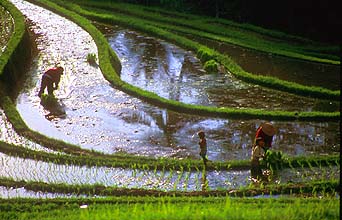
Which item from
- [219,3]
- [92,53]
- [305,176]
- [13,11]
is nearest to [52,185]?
[305,176]

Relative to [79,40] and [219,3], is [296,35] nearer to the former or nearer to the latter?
[219,3]

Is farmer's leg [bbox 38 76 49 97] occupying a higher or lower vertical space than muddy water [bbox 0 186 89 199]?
higher

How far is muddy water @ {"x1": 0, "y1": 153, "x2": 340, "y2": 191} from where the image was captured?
375 inches

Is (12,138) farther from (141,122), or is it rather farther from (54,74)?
(54,74)

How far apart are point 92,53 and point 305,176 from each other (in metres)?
8.64

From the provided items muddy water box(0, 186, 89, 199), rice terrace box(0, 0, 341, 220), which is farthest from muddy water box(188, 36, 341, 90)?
muddy water box(0, 186, 89, 199)

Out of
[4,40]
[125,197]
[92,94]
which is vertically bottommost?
[125,197]

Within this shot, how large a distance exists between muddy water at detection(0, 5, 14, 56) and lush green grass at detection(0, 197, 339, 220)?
8171mm

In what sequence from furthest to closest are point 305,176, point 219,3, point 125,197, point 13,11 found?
point 219,3
point 13,11
point 305,176
point 125,197

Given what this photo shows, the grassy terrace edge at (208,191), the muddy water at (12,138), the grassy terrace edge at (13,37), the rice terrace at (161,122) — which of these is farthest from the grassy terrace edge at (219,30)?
the grassy terrace edge at (208,191)

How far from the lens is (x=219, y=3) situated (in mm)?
25734

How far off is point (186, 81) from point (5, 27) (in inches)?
243

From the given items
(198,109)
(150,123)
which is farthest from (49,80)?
(198,109)

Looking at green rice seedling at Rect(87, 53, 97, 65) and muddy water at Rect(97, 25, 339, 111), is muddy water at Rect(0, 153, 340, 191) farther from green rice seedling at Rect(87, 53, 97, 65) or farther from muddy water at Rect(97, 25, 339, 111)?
green rice seedling at Rect(87, 53, 97, 65)
